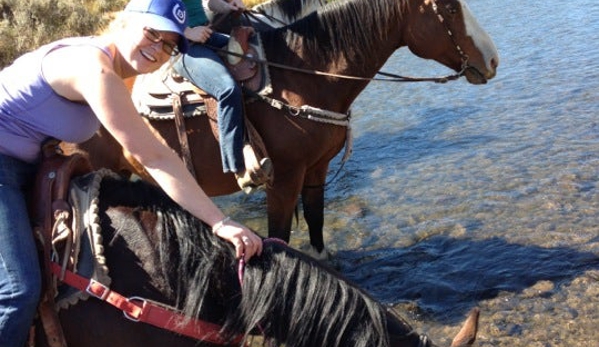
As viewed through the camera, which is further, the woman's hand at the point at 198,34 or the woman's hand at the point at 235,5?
the woman's hand at the point at 235,5

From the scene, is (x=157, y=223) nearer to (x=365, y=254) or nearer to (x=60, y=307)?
(x=60, y=307)

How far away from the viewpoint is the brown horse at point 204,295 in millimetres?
2236

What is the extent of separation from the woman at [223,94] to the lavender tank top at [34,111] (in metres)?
2.01

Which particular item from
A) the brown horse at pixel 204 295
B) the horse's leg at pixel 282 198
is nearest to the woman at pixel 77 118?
the brown horse at pixel 204 295

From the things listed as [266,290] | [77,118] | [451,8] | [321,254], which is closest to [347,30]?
[451,8]

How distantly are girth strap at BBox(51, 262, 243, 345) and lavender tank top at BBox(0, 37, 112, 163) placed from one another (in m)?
0.49

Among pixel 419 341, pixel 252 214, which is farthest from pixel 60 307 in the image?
pixel 252 214

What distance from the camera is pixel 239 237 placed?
91.1 inches

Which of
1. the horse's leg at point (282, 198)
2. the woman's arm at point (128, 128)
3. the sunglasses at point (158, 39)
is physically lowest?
the horse's leg at point (282, 198)

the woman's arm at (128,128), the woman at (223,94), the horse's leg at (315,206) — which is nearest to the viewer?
the woman's arm at (128,128)

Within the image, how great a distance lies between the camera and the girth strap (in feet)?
7.48

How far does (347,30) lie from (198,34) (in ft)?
3.75

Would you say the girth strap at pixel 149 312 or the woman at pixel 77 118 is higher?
Result: the woman at pixel 77 118

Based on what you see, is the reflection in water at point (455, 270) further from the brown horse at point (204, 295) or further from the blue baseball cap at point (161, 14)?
the blue baseball cap at point (161, 14)
